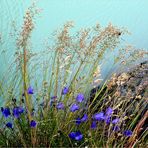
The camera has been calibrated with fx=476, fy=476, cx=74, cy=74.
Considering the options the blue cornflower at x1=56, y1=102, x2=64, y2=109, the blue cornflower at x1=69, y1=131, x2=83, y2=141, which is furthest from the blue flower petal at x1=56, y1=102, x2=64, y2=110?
the blue cornflower at x1=69, y1=131, x2=83, y2=141

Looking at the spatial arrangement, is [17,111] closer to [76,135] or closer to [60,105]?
[60,105]

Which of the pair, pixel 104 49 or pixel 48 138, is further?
pixel 104 49

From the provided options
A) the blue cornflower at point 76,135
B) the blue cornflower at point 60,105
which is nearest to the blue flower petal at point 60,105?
the blue cornflower at point 60,105

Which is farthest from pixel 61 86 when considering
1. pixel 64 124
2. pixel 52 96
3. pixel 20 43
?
pixel 20 43

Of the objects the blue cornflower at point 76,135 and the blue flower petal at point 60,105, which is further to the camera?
the blue flower petal at point 60,105

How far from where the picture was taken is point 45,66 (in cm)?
334

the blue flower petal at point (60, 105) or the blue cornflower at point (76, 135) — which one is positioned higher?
the blue flower petal at point (60, 105)

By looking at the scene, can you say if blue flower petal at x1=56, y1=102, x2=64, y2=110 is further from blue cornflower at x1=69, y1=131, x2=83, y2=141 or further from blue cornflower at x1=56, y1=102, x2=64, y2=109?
blue cornflower at x1=69, y1=131, x2=83, y2=141

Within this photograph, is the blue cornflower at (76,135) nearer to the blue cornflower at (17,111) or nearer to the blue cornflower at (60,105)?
the blue cornflower at (60,105)

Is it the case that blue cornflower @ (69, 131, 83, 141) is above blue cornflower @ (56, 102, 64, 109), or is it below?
below

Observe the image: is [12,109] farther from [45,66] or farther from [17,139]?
[45,66]

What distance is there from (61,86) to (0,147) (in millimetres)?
573

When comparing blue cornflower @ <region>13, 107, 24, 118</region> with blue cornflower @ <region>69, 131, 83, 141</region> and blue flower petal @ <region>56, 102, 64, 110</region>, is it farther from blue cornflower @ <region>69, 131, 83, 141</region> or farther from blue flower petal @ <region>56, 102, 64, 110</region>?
blue cornflower @ <region>69, 131, 83, 141</region>

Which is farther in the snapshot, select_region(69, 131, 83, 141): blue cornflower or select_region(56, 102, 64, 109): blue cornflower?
select_region(56, 102, 64, 109): blue cornflower
